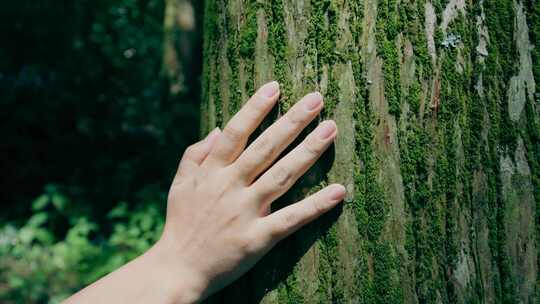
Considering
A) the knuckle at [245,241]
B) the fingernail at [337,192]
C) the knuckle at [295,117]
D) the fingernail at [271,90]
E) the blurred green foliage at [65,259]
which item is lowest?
the blurred green foliage at [65,259]

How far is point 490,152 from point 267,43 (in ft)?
2.40

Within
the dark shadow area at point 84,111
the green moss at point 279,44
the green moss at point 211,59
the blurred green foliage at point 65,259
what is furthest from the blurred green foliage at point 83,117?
the green moss at point 279,44

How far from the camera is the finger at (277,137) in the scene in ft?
4.48

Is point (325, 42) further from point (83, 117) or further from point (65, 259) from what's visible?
point (83, 117)

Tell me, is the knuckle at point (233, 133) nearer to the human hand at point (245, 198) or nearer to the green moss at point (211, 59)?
the human hand at point (245, 198)

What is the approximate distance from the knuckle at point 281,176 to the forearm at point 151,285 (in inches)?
15.4

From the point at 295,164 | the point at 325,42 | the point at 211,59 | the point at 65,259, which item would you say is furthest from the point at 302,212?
the point at 65,259

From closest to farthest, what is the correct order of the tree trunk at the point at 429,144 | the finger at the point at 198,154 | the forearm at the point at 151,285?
the tree trunk at the point at 429,144, the forearm at the point at 151,285, the finger at the point at 198,154

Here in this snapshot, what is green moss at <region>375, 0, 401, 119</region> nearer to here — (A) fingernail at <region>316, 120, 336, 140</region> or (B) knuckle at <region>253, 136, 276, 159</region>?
(A) fingernail at <region>316, 120, 336, 140</region>

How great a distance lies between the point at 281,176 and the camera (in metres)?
1.38

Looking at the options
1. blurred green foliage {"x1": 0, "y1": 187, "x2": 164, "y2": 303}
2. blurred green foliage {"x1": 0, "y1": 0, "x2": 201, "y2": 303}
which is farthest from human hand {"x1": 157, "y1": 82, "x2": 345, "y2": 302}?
blurred green foliage {"x1": 0, "y1": 0, "x2": 201, "y2": 303}

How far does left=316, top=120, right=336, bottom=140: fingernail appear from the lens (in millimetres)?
1356

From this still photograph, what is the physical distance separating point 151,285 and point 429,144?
94 cm

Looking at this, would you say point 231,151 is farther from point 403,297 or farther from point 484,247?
point 484,247
